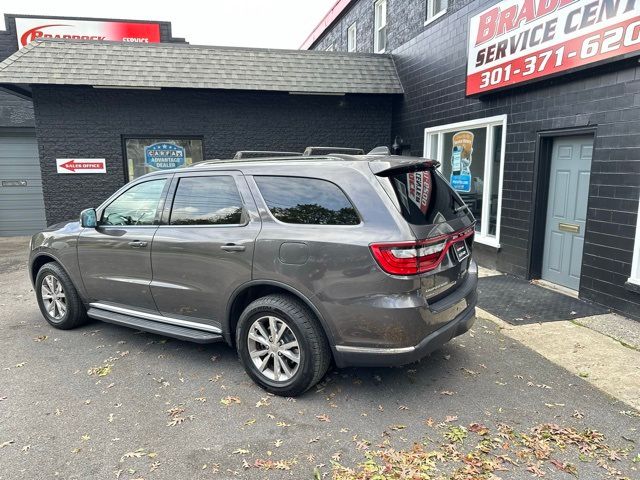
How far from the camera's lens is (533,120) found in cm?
642

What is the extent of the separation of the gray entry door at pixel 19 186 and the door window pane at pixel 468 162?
34.3ft

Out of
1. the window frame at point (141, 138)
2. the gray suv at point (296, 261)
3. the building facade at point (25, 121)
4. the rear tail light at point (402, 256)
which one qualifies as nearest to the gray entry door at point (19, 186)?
the building facade at point (25, 121)

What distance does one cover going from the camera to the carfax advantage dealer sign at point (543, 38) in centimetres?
484

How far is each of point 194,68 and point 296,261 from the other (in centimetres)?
742

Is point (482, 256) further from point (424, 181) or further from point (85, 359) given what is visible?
point (85, 359)

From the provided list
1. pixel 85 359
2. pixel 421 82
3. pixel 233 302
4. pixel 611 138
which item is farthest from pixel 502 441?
pixel 421 82

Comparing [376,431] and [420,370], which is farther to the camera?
[420,370]

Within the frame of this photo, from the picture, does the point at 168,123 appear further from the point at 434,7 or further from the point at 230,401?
the point at 230,401

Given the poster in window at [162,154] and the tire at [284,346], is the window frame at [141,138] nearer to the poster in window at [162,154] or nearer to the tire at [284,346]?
the poster in window at [162,154]

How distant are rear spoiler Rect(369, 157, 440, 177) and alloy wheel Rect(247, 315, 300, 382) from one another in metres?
1.30

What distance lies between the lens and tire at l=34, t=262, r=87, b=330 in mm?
4758

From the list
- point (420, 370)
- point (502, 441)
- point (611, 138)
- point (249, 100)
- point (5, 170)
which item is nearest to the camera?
point (502, 441)

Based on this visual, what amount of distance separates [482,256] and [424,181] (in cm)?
478

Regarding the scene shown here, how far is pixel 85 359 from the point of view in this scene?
4.13m
